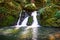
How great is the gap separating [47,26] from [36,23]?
5.37 feet

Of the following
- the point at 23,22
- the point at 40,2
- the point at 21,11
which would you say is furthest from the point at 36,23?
the point at 40,2

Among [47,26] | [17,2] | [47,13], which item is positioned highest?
[17,2]

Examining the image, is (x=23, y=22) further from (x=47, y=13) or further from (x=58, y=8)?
(x=58, y=8)

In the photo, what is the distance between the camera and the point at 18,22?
18188mm

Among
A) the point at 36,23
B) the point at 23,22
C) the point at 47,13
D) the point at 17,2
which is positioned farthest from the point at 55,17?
the point at 17,2

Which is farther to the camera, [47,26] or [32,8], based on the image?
[32,8]

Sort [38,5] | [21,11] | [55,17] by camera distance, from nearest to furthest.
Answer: [55,17]
[21,11]
[38,5]

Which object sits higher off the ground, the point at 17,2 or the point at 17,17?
the point at 17,2

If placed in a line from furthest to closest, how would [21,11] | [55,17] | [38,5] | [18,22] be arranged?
[38,5]
[21,11]
[18,22]
[55,17]

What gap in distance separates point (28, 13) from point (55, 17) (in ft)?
12.9

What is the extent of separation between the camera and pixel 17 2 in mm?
20469

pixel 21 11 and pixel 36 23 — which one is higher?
pixel 21 11

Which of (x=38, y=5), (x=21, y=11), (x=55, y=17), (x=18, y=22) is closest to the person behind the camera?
(x=55, y=17)

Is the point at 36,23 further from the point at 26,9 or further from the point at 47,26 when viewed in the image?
the point at 26,9
